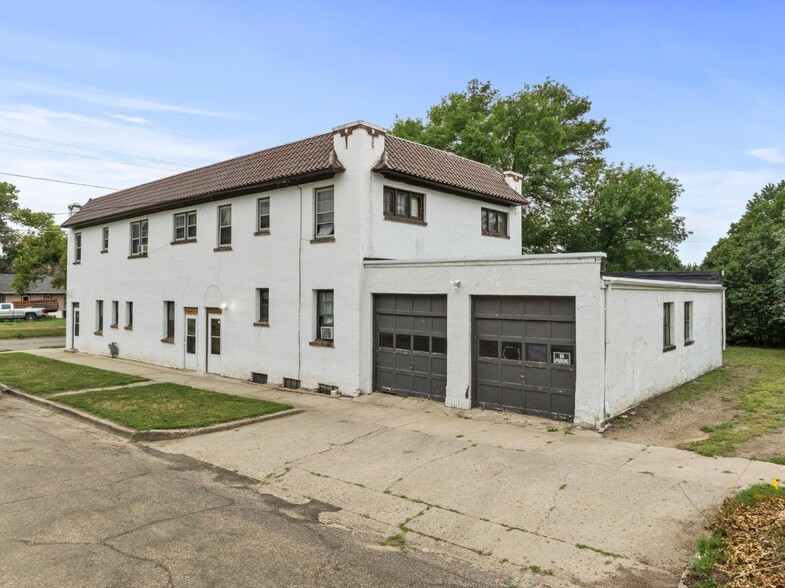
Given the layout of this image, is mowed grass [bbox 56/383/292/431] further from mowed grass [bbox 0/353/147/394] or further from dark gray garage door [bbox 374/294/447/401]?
dark gray garage door [bbox 374/294/447/401]

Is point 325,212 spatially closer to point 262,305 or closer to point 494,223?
point 262,305

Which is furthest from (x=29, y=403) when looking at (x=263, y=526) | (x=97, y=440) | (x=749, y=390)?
(x=749, y=390)

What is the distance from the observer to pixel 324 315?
16.0 meters

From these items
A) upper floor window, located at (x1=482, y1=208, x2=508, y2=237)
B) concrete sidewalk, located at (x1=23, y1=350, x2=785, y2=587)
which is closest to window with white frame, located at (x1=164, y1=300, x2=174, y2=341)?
concrete sidewalk, located at (x1=23, y1=350, x2=785, y2=587)

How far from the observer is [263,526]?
21.6 feet

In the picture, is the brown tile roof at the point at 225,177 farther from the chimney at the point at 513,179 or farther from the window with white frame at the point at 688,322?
the window with white frame at the point at 688,322

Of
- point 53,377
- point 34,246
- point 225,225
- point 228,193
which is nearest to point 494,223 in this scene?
point 228,193

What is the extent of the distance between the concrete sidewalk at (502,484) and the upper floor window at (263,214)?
7.34 meters

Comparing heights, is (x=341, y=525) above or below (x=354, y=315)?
below

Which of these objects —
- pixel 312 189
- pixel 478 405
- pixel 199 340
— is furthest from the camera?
pixel 199 340

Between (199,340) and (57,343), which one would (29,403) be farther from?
(57,343)

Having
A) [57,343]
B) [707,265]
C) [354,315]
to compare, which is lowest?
[57,343]

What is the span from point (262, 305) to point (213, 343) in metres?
3.06

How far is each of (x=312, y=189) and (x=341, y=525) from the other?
11.2 meters
